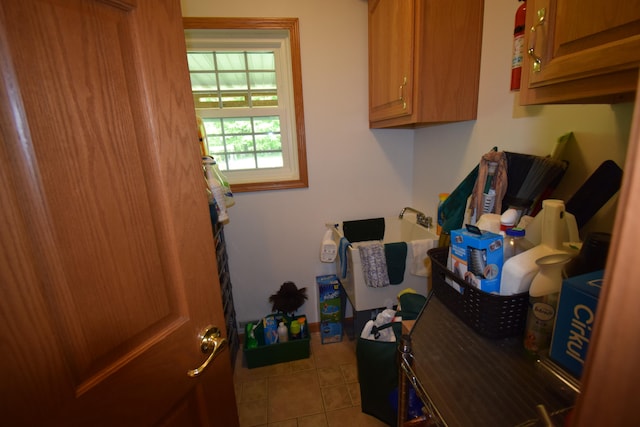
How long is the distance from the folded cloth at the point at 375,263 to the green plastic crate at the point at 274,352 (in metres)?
0.76

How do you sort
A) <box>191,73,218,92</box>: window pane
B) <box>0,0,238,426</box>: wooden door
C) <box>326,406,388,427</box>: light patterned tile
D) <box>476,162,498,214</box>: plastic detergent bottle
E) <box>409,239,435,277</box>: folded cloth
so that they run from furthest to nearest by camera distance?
<box>191,73,218,92</box>: window pane < <box>409,239,435,277</box>: folded cloth < <box>326,406,388,427</box>: light patterned tile < <box>476,162,498,214</box>: plastic detergent bottle < <box>0,0,238,426</box>: wooden door

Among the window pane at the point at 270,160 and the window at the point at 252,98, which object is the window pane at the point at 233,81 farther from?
the window pane at the point at 270,160

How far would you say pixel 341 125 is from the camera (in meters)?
2.00

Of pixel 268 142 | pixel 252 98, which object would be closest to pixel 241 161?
pixel 268 142

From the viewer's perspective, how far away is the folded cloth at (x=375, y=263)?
5.31ft

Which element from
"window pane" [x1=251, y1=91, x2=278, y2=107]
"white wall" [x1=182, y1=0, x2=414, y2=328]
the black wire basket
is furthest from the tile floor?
"window pane" [x1=251, y1=91, x2=278, y2=107]

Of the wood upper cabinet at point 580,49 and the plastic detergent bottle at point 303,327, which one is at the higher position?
the wood upper cabinet at point 580,49

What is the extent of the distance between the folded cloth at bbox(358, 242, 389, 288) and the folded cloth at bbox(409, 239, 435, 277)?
18 cm

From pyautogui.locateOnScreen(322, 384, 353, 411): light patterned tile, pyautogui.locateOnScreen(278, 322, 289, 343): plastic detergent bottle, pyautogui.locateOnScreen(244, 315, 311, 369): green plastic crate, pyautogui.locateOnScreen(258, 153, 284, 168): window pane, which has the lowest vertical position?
pyautogui.locateOnScreen(322, 384, 353, 411): light patterned tile

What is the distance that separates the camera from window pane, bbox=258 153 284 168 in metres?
2.07

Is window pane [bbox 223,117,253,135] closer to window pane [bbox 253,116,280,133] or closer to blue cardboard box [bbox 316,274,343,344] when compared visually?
window pane [bbox 253,116,280,133]

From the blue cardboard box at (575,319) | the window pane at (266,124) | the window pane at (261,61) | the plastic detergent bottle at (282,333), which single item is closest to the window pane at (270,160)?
the window pane at (266,124)

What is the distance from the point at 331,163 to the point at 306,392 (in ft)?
5.02

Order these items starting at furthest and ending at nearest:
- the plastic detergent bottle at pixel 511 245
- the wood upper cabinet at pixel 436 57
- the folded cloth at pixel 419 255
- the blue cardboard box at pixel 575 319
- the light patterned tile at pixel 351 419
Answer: the folded cloth at pixel 419 255 → the light patterned tile at pixel 351 419 → the wood upper cabinet at pixel 436 57 → the plastic detergent bottle at pixel 511 245 → the blue cardboard box at pixel 575 319
